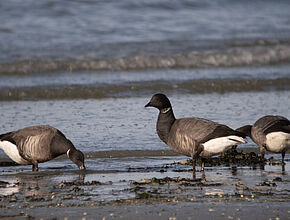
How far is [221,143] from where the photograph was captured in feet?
25.4

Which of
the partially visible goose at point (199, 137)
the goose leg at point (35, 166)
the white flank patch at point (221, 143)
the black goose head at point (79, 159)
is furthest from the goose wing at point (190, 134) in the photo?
the goose leg at point (35, 166)

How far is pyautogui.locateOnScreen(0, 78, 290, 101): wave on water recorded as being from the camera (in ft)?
44.2

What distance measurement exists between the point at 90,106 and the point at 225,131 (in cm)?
518

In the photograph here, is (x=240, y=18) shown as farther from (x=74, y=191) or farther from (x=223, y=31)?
(x=74, y=191)

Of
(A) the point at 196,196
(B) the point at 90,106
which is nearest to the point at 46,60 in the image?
(B) the point at 90,106

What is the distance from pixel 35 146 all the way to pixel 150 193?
A: 2.65 m

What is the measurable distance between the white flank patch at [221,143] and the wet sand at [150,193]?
0.33 metres

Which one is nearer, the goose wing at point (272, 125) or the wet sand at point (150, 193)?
the wet sand at point (150, 193)

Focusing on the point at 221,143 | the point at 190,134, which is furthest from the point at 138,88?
the point at 221,143

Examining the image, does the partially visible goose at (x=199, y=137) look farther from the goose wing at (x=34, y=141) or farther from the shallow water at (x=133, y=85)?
the goose wing at (x=34, y=141)

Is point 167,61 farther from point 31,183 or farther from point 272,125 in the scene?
point 31,183

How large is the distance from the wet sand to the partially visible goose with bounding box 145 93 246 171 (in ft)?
1.04

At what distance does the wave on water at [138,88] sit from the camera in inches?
531

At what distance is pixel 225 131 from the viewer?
7762 millimetres
